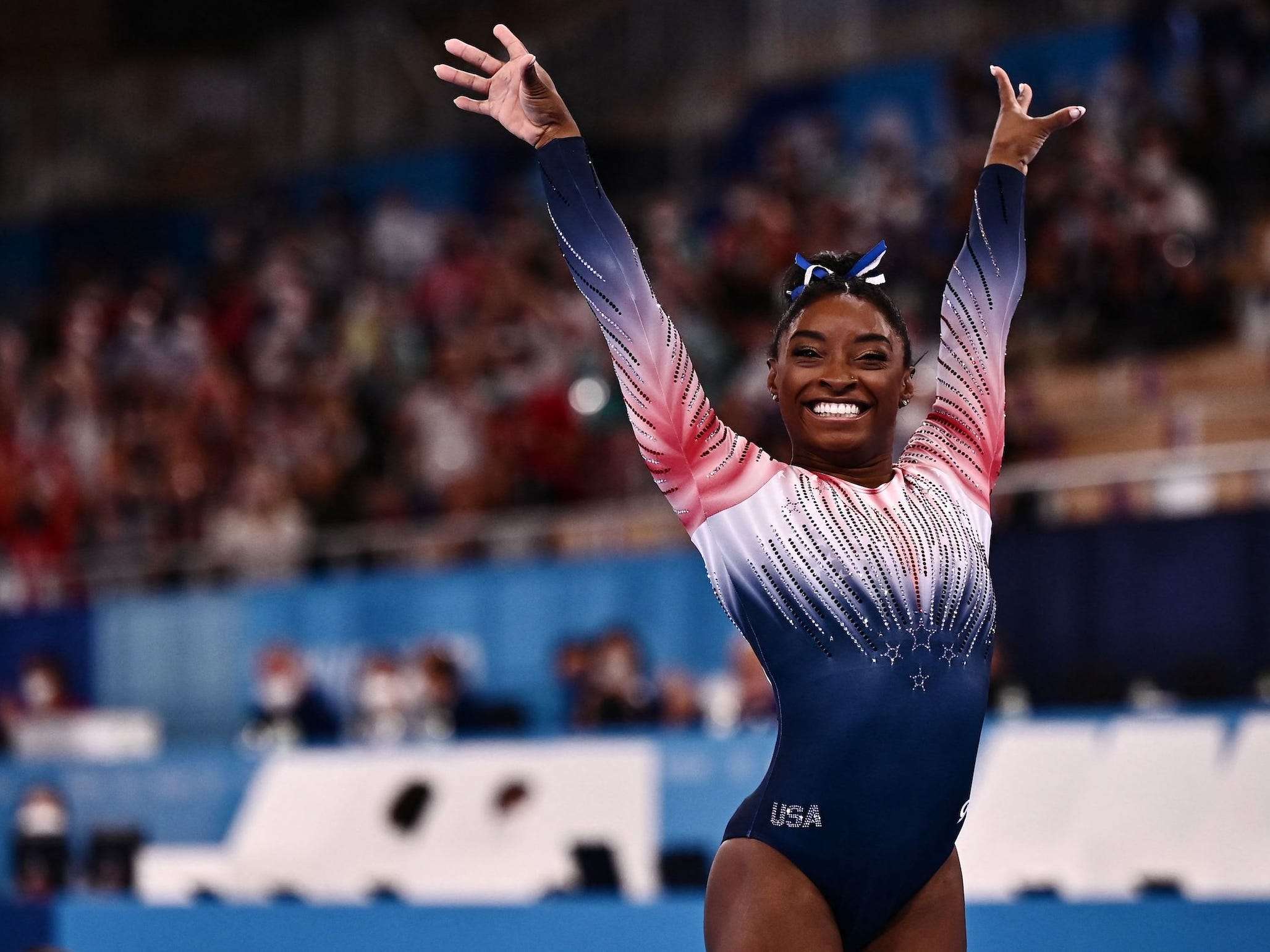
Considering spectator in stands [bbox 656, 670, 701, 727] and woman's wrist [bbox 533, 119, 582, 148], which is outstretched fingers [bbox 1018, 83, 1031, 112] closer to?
woman's wrist [bbox 533, 119, 582, 148]

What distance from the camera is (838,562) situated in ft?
10.7

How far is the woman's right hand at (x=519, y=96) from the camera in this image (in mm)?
3439

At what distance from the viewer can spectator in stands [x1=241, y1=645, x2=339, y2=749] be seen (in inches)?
439

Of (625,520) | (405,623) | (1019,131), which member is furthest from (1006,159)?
(405,623)

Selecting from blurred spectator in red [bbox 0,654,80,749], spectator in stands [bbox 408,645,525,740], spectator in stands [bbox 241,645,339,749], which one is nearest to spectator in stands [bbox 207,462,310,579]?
spectator in stands [bbox 241,645,339,749]

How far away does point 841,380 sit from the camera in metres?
3.32

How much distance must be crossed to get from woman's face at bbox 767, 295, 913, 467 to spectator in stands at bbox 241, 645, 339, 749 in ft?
26.9

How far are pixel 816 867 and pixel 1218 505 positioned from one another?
239 inches

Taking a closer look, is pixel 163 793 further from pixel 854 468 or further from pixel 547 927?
pixel 854 468

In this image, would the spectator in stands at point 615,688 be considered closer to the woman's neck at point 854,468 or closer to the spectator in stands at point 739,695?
the spectator in stands at point 739,695

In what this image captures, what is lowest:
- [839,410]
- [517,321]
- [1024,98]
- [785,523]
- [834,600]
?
[834,600]

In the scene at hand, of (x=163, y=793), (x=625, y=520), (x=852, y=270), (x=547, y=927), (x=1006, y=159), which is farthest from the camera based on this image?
(x=625, y=520)

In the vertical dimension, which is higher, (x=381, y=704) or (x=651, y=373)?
(x=651, y=373)

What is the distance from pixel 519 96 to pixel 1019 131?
112 cm
